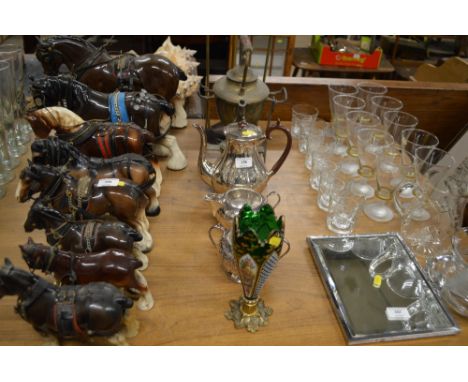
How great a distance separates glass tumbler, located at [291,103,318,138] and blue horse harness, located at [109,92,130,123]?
2.23 ft

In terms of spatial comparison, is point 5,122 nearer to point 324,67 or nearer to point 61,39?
point 61,39

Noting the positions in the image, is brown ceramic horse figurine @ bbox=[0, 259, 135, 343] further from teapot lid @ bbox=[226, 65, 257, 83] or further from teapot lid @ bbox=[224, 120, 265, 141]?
teapot lid @ bbox=[226, 65, 257, 83]

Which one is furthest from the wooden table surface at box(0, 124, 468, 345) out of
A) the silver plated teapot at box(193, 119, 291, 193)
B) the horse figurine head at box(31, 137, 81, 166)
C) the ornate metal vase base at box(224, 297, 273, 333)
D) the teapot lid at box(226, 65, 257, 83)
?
the teapot lid at box(226, 65, 257, 83)

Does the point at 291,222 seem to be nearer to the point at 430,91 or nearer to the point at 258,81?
the point at 258,81

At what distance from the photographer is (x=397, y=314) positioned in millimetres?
984

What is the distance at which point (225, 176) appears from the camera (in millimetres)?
1219

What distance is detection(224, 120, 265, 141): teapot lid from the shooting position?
1.15 m

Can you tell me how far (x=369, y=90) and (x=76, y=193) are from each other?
1299 millimetres

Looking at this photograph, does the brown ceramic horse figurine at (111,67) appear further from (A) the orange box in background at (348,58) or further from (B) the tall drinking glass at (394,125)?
(A) the orange box in background at (348,58)

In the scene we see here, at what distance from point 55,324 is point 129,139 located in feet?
1.91

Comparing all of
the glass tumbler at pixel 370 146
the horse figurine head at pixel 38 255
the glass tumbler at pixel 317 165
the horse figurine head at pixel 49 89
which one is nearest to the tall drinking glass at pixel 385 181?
the glass tumbler at pixel 370 146

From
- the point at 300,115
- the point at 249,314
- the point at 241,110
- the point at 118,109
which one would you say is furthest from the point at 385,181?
the point at 118,109

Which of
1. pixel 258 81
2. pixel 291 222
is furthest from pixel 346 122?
pixel 291 222

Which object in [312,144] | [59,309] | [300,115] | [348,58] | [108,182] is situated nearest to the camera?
[59,309]
